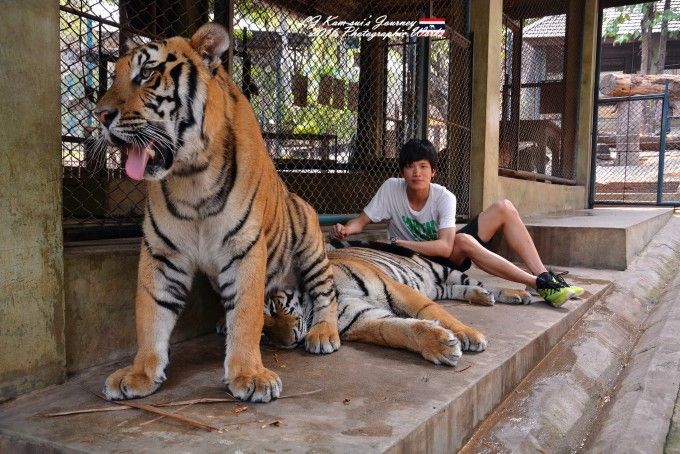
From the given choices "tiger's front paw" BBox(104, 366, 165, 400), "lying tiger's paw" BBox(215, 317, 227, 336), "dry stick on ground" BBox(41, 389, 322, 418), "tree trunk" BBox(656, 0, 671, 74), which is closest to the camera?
"dry stick on ground" BBox(41, 389, 322, 418)

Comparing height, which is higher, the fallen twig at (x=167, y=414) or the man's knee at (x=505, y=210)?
the man's knee at (x=505, y=210)

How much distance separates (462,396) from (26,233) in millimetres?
1555

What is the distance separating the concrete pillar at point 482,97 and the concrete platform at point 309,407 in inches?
120

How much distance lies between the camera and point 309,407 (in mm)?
2027

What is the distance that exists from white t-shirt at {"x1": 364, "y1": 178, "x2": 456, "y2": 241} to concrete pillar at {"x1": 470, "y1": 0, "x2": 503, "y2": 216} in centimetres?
171

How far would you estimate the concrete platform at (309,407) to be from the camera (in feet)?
5.77

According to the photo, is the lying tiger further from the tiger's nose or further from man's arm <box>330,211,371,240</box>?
the tiger's nose

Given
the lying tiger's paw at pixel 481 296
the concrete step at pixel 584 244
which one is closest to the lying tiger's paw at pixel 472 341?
the lying tiger's paw at pixel 481 296

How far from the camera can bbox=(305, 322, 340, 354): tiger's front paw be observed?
2.63 metres

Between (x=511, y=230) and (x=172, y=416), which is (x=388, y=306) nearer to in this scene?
(x=172, y=416)

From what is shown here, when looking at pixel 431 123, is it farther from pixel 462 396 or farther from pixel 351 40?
pixel 462 396

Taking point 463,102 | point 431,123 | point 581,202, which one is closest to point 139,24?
point 431,123

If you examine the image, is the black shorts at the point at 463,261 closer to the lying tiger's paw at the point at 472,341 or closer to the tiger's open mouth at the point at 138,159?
the lying tiger's paw at the point at 472,341

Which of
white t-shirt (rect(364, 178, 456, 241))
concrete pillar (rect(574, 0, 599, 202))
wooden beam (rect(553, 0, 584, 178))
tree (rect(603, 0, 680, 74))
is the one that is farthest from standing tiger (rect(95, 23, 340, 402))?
tree (rect(603, 0, 680, 74))
